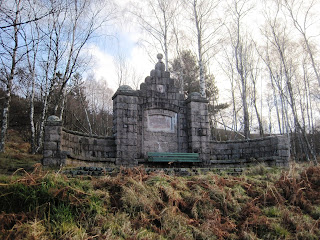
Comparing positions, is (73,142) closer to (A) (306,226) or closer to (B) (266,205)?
(B) (266,205)

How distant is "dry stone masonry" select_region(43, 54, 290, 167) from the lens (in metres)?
10.8

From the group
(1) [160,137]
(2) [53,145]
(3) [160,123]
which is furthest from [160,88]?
(2) [53,145]

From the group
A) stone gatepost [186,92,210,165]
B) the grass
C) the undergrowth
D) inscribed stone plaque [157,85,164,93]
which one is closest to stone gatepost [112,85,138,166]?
inscribed stone plaque [157,85,164,93]

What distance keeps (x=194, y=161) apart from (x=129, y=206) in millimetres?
6011

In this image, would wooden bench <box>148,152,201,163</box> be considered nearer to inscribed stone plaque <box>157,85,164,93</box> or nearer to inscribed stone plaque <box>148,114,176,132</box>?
inscribed stone plaque <box>148,114,176,132</box>

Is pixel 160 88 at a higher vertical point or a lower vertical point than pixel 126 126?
higher

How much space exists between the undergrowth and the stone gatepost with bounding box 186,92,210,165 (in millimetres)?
4947

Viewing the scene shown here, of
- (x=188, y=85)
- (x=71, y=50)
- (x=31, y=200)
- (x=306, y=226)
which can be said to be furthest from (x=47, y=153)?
(x=188, y=85)

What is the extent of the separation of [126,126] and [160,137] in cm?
142

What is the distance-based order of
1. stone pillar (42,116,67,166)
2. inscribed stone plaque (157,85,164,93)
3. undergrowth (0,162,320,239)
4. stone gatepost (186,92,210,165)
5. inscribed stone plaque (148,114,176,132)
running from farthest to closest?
inscribed stone plaque (157,85,164,93) < stone gatepost (186,92,210,165) < inscribed stone plaque (148,114,176,132) < stone pillar (42,116,67,166) < undergrowth (0,162,320,239)

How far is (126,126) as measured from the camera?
1109cm

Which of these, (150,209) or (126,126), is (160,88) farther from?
(150,209)

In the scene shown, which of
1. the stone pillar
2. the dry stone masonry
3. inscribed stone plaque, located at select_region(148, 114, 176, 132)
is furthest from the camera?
inscribed stone plaque, located at select_region(148, 114, 176, 132)

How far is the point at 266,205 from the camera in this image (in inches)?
249
